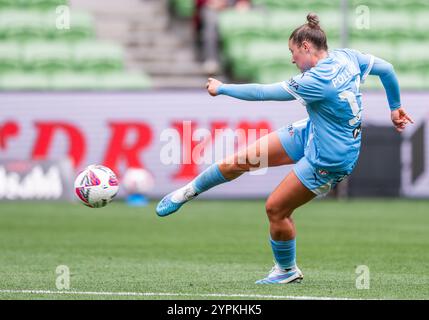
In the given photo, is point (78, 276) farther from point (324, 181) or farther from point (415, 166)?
point (415, 166)

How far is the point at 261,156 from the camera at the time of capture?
8828 mm

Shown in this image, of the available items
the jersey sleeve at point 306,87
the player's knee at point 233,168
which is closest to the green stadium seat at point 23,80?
the player's knee at point 233,168

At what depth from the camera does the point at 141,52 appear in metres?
22.0

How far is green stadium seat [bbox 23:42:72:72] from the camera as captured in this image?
20219mm

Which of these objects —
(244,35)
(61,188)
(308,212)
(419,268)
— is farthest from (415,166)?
(419,268)

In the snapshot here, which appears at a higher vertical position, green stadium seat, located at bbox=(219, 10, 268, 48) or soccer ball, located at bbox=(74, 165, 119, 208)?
green stadium seat, located at bbox=(219, 10, 268, 48)

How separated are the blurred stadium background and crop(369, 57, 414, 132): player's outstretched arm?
1.47 meters

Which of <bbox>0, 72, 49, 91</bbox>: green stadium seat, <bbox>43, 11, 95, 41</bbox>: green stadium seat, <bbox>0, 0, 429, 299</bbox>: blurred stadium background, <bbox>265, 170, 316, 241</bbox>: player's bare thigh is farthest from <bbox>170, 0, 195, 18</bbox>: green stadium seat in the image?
<bbox>265, 170, 316, 241</bbox>: player's bare thigh

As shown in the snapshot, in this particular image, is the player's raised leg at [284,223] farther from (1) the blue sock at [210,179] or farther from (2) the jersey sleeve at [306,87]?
(2) the jersey sleeve at [306,87]

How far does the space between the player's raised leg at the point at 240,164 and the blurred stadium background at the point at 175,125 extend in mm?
904

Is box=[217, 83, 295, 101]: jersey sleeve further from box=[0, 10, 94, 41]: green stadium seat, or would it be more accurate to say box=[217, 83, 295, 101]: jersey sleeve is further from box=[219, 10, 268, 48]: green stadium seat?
box=[219, 10, 268, 48]: green stadium seat

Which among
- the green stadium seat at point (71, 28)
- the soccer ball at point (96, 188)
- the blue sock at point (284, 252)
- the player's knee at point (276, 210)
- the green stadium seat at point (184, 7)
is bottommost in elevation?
the blue sock at point (284, 252)

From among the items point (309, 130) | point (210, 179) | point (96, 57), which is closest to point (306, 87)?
point (309, 130)

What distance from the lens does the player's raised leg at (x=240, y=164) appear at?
8.84m
